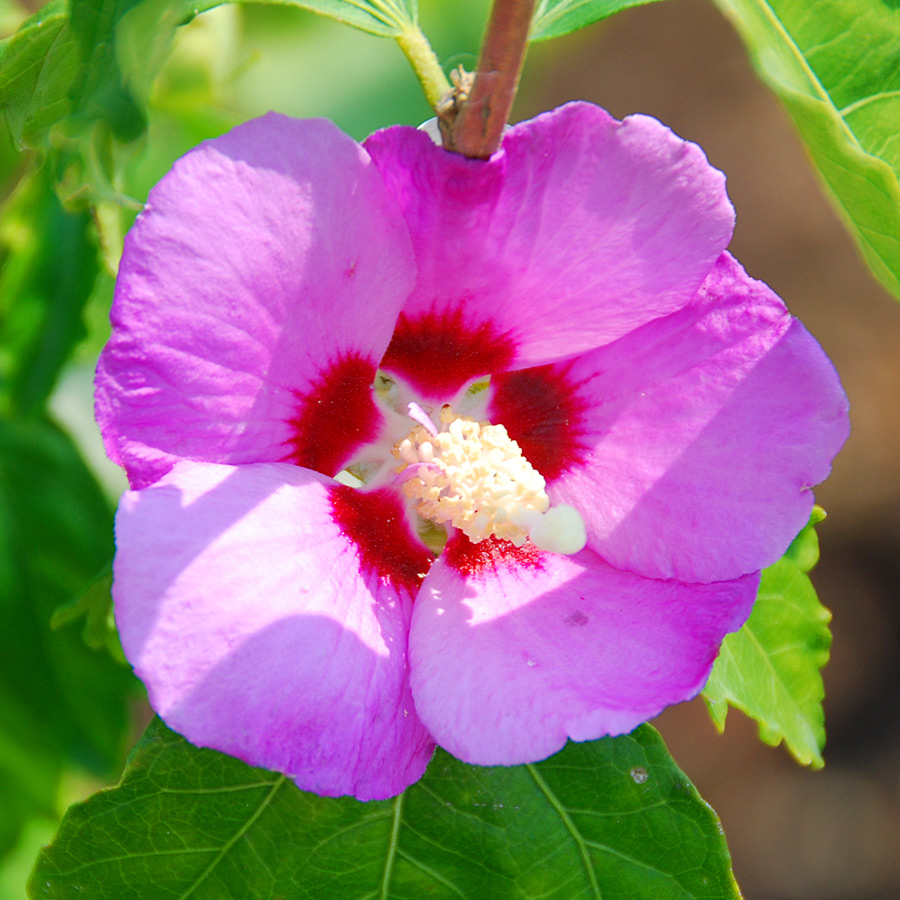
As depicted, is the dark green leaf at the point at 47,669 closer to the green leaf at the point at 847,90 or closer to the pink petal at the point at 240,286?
the pink petal at the point at 240,286

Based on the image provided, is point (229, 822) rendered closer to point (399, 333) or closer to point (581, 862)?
point (581, 862)

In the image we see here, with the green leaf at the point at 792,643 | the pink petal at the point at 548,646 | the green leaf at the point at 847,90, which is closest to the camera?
the green leaf at the point at 847,90

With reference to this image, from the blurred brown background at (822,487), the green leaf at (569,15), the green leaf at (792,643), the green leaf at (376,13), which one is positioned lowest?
the blurred brown background at (822,487)

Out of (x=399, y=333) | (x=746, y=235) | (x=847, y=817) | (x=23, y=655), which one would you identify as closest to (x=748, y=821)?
(x=847, y=817)

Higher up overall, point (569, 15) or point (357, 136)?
point (569, 15)

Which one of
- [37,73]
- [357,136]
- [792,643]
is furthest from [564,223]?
[357,136]

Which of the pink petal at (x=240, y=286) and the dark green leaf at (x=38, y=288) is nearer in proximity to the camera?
the pink petal at (x=240, y=286)

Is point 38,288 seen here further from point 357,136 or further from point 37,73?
point 357,136

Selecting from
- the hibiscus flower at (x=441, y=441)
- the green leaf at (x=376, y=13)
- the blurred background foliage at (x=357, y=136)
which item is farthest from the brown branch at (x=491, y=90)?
the blurred background foliage at (x=357, y=136)
